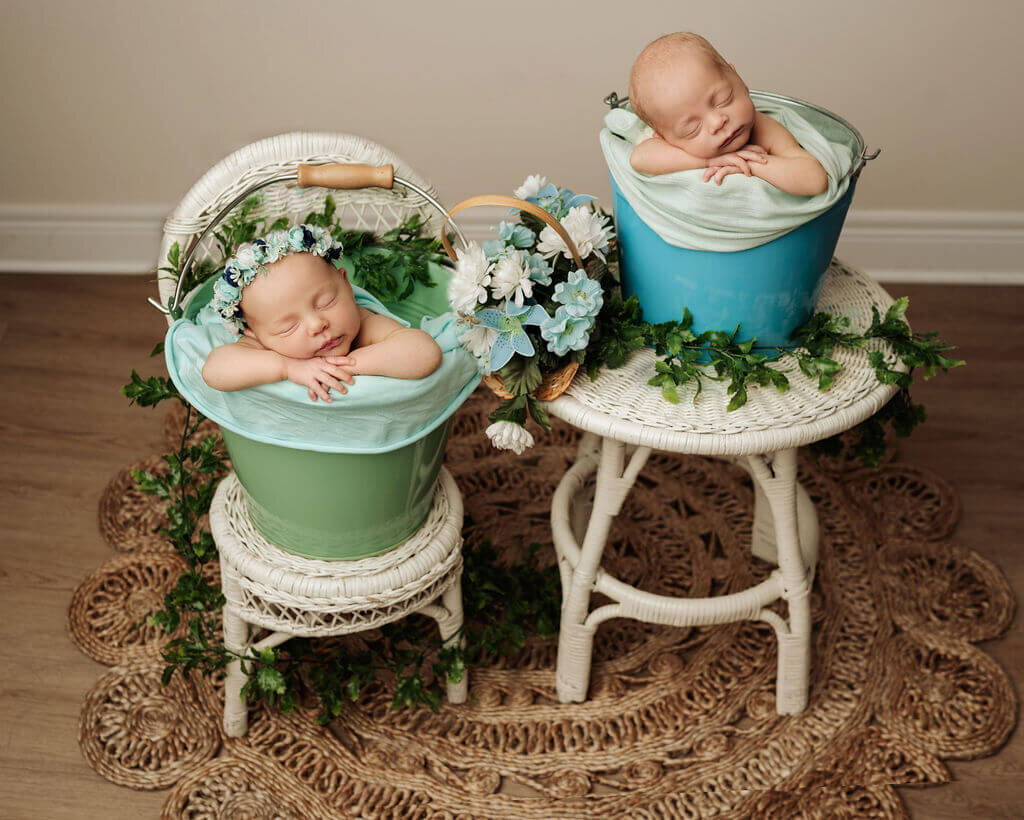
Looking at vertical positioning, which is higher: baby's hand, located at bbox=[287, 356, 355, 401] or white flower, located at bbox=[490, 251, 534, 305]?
white flower, located at bbox=[490, 251, 534, 305]

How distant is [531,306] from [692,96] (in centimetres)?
29

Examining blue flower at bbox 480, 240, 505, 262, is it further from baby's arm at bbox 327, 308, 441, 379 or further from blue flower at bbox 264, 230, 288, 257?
blue flower at bbox 264, 230, 288, 257

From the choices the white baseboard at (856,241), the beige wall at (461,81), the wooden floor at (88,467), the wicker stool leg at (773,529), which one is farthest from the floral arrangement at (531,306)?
the white baseboard at (856,241)

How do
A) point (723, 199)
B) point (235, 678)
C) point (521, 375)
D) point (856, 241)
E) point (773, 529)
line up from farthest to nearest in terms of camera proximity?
point (856, 241)
point (773, 529)
point (235, 678)
point (521, 375)
point (723, 199)

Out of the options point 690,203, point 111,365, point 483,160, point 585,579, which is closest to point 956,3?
point 483,160

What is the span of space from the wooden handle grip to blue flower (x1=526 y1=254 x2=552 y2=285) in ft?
0.67

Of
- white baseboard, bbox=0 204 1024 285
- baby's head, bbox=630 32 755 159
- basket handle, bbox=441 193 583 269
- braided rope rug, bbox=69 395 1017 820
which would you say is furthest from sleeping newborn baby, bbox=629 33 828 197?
white baseboard, bbox=0 204 1024 285

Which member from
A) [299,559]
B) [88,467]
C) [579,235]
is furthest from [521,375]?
[88,467]

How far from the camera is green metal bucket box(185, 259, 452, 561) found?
129 cm

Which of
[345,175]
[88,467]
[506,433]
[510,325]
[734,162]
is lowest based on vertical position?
[88,467]

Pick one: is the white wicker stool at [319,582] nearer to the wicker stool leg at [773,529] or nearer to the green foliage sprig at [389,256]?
the green foliage sprig at [389,256]

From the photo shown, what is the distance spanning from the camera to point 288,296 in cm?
122

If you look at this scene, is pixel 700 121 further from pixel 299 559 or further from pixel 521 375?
pixel 299 559

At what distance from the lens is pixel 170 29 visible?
2232 millimetres
